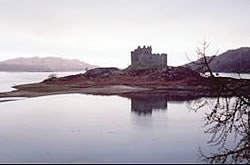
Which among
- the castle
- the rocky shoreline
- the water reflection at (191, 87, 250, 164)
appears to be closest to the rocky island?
the rocky shoreline

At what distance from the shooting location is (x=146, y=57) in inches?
3600

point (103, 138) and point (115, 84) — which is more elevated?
point (115, 84)

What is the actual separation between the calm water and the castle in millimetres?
70821

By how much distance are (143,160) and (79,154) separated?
2234 mm

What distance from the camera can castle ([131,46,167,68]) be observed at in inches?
3600

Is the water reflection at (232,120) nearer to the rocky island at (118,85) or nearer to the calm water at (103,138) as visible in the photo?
the calm water at (103,138)

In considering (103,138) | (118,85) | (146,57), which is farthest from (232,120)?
(146,57)

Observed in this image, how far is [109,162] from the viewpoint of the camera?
33.4ft

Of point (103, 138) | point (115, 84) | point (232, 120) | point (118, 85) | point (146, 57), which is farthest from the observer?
point (146, 57)

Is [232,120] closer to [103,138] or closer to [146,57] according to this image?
[103,138]

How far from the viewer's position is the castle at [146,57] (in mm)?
91438

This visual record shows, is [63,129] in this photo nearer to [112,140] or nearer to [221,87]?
[112,140]

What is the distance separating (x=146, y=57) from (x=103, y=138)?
78.6 m

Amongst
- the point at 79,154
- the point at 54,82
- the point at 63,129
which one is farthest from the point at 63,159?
the point at 54,82
